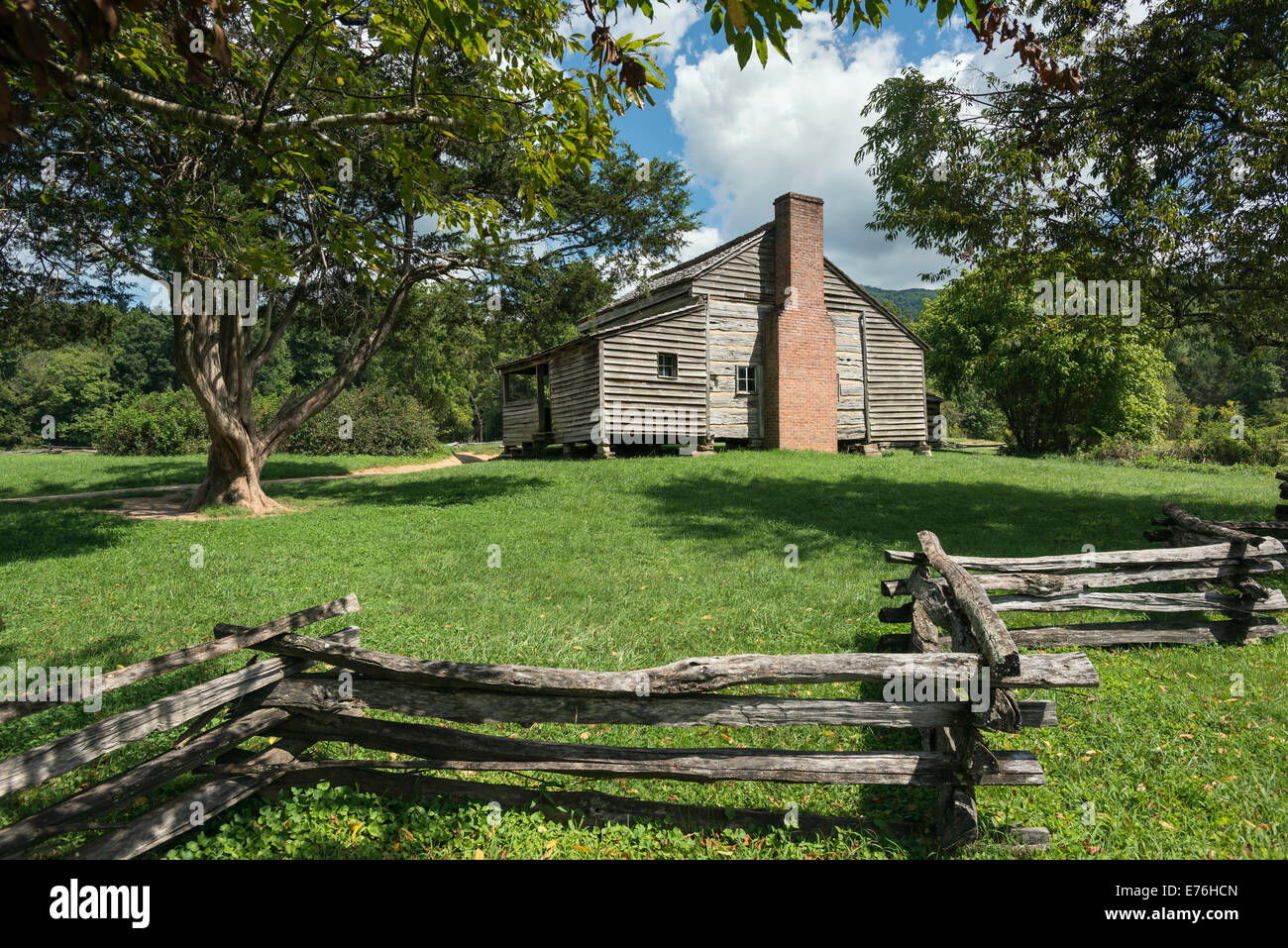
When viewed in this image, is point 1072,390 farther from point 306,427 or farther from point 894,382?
point 306,427

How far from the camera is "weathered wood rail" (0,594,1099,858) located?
317cm

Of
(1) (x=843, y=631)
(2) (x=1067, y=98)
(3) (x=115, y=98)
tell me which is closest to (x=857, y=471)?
(2) (x=1067, y=98)

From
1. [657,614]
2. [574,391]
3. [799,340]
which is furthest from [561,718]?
[799,340]

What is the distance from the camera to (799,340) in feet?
72.3

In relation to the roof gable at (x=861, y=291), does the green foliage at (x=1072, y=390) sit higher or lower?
lower

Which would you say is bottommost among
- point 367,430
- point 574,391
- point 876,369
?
point 367,430

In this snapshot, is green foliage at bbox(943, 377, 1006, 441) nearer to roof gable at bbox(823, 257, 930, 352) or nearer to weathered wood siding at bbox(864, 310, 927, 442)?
weathered wood siding at bbox(864, 310, 927, 442)

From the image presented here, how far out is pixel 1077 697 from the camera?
16.4 ft

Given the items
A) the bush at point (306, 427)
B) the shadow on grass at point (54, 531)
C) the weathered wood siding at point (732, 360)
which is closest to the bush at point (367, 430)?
the bush at point (306, 427)

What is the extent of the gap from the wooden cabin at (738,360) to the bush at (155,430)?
1697cm

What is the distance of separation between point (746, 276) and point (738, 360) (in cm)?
306

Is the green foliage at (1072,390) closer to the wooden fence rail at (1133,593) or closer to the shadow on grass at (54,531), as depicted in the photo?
the wooden fence rail at (1133,593)

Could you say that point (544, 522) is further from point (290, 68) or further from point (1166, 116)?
point (1166, 116)

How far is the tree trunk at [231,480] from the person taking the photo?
13.9 metres
